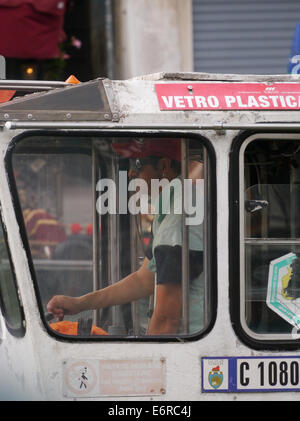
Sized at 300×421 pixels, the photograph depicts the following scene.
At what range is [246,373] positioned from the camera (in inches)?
113

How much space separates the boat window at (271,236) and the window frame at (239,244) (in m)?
0.01

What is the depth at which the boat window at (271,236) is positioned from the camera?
2.92 meters

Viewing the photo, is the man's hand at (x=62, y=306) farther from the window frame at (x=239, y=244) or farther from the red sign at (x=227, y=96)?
the red sign at (x=227, y=96)

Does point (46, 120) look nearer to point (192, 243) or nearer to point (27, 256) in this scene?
point (27, 256)

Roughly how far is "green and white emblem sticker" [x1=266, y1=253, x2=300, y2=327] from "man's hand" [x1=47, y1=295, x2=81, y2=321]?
0.73m

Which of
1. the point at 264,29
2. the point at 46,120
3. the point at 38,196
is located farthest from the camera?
the point at 264,29

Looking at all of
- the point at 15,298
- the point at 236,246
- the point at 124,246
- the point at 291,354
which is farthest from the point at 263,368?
the point at 15,298

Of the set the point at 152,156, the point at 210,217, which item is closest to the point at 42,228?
the point at 152,156

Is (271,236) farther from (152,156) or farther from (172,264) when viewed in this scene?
(152,156)

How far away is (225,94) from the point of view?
2.96 meters

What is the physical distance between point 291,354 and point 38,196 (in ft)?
3.75

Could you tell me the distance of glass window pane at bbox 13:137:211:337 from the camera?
9.57 feet

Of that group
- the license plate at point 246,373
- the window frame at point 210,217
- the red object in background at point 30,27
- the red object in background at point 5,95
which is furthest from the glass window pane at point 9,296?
the red object in background at point 30,27

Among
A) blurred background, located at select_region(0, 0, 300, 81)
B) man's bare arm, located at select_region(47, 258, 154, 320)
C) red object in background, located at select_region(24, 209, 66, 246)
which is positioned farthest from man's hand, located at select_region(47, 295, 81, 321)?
blurred background, located at select_region(0, 0, 300, 81)
